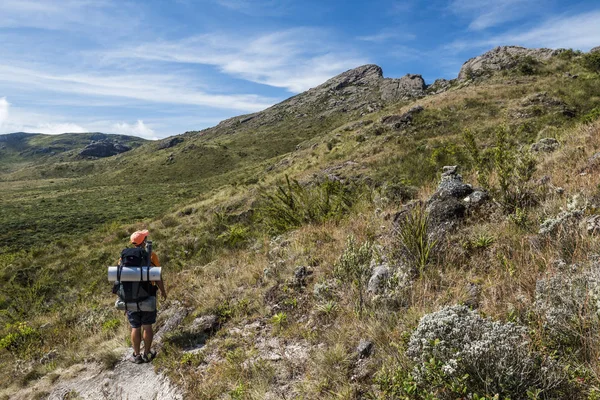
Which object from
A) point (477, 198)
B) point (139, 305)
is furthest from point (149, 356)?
point (477, 198)

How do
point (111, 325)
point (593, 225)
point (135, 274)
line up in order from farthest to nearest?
point (111, 325) → point (135, 274) → point (593, 225)

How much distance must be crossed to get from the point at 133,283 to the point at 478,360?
489 centimetres

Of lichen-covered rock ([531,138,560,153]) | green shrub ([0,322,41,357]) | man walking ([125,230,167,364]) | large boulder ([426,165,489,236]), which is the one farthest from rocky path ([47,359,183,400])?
lichen-covered rock ([531,138,560,153])

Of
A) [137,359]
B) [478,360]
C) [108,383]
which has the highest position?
[478,360]

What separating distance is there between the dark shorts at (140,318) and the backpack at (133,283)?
222 millimetres

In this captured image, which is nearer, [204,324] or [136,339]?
[136,339]

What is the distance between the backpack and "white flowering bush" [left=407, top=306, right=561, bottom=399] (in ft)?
14.1

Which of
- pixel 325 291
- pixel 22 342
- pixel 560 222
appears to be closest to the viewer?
pixel 560 222

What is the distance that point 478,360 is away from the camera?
243 cm

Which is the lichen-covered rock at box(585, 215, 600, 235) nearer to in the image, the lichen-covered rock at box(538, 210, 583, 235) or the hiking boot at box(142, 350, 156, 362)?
the lichen-covered rock at box(538, 210, 583, 235)

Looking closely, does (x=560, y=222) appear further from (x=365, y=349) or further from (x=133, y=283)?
(x=133, y=283)

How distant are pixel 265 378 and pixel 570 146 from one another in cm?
728

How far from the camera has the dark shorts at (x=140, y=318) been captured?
536cm

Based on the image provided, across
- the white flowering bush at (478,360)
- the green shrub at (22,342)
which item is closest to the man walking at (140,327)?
the green shrub at (22,342)
